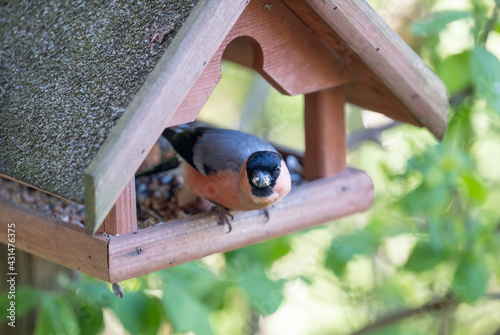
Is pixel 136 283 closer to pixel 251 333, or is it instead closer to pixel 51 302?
pixel 51 302

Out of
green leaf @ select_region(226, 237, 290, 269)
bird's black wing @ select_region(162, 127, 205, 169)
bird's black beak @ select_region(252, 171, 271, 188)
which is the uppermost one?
bird's black beak @ select_region(252, 171, 271, 188)

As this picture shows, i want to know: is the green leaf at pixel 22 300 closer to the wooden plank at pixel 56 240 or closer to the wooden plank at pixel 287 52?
the wooden plank at pixel 56 240

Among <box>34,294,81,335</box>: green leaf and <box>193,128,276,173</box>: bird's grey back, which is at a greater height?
<box>193,128,276,173</box>: bird's grey back

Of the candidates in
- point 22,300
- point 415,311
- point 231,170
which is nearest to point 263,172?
point 231,170

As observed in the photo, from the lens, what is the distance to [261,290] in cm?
245

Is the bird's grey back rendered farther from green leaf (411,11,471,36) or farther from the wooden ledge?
green leaf (411,11,471,36)

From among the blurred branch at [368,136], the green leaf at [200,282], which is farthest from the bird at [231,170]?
the blurred branch at [368,136]

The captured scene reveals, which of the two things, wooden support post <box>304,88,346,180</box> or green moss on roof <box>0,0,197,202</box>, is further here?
wooden support post <box>304,88,346,180</box>

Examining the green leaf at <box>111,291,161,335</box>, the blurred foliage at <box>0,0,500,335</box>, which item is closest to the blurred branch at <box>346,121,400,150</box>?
the blurred foliage at <box>0,0,500,335</box>

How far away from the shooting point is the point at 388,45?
6.60 feet

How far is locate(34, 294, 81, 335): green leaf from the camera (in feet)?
7.06

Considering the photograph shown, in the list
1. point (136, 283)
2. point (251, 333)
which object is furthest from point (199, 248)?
point (251, 333)

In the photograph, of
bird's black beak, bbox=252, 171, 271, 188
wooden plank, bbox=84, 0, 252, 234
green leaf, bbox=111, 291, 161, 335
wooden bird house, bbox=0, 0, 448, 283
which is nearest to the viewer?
wooden plank, bbox=84, 0, 252, 234

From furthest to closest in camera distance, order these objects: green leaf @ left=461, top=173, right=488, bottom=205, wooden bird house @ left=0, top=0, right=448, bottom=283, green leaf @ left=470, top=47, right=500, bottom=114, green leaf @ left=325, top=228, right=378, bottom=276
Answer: green leaf @ left=325, top=228, right=378, bottom=276
green leaf @ left=461, top=173, right=488, bottom=205
green leaf @ left=470, top=47, right=500, bottom=114
wooden bird house @ left=0, top=0, right=448, bottom=283
